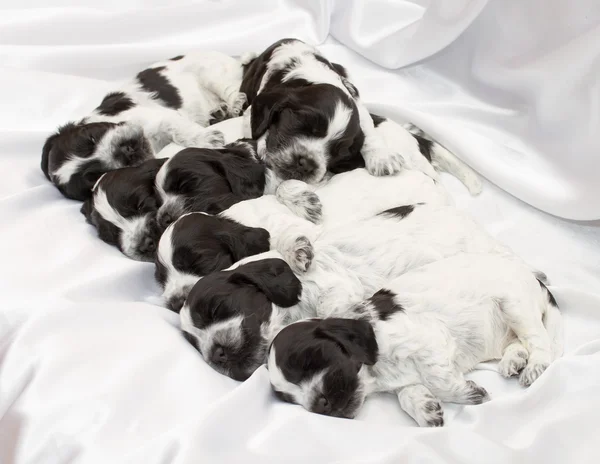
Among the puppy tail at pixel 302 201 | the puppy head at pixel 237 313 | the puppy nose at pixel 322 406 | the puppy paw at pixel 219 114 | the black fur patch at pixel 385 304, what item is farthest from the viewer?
the puppy paw at pixel 219 114

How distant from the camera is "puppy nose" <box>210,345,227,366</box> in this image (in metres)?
2.29

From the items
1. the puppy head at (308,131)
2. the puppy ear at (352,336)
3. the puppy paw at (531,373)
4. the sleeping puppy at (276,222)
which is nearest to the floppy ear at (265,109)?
the puppy head at (308,131)

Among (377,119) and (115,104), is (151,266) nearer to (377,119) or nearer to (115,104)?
(115,104)

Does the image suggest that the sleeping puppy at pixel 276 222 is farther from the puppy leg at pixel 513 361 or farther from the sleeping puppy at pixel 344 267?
the puppy leg at pixel 513 361

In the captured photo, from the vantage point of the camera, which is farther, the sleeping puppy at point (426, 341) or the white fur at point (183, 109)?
the white fur at point (183, 109)

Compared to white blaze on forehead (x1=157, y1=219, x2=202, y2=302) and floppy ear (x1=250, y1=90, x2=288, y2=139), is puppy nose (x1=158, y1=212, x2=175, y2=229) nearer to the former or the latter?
white blaze on forehead (x1=157, y1=219, x2=202, y2=302)

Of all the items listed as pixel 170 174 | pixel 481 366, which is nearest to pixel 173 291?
pixel 170 174

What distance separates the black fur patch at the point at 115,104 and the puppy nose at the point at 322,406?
2070 mm

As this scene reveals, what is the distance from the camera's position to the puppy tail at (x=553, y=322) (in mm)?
2586

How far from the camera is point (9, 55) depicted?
158 inches

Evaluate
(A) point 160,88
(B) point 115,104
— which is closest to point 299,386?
(B) point 115,104

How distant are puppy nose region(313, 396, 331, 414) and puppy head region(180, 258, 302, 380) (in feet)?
0.94

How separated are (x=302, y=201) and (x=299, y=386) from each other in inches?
39.0

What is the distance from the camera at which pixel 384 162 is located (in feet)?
10.1
